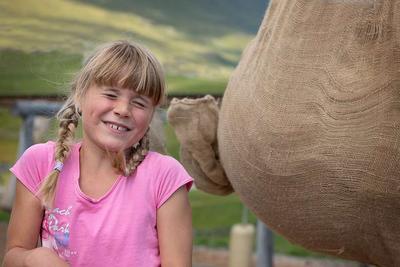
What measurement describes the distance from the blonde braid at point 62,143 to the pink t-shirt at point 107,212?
0.02 meters

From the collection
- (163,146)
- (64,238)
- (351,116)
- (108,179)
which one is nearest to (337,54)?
(351,116)

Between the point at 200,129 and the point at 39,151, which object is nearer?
the point at 39,151

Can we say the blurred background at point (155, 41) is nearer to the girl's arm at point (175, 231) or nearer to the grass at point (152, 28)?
the grass at point (152, 28)

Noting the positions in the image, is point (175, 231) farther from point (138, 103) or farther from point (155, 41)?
point (155, 41)

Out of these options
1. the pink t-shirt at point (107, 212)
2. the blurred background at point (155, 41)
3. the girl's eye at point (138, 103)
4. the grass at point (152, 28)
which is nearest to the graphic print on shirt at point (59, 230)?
the pink t-shirt at point (107, 212)

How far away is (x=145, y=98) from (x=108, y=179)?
0.53 ft

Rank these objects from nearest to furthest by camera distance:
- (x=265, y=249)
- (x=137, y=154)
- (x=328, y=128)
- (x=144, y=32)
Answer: (x=328, y=128) → (x=137, y=154) → (x=265, y=249) → (x=144, y=32)

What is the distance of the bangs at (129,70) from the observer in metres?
1.49

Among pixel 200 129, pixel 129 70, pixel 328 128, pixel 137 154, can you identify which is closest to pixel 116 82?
pixel 129 70

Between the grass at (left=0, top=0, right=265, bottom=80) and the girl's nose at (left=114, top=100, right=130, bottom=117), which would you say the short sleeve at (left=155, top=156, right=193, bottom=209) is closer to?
the girl's nose at (left=114, top=100, right=130, bottom=117)

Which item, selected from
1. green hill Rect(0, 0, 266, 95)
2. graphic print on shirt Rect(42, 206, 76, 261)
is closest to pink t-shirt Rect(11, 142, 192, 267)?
graphic print on shirt Rect(42, 206, 76, 261)

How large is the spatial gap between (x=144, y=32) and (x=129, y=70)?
370 cm

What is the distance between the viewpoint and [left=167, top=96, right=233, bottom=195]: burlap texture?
1980mm

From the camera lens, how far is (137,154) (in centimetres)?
154
